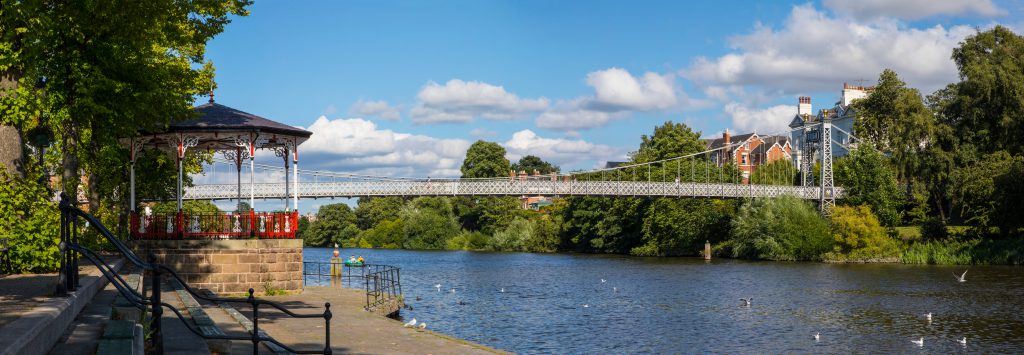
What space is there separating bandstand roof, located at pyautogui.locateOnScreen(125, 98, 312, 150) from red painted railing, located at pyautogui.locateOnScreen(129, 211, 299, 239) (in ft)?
7.26

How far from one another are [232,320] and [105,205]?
72.9 feet

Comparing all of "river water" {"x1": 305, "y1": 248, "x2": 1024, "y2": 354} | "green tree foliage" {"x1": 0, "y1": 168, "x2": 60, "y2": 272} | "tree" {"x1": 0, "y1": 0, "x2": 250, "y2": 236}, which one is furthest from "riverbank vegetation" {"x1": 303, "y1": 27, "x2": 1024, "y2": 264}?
"green tree foliage" {"x1": 0, "y1": 168, "x2": 60, "y2": 272}

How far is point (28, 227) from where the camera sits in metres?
15.5

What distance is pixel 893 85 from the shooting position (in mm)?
78938

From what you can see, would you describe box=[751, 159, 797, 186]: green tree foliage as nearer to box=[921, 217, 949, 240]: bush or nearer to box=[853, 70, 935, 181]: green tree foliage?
box=[853, 70, 935, 181]: green tree foliage

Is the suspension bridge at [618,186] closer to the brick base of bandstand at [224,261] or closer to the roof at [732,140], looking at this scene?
the roof at [732,140]

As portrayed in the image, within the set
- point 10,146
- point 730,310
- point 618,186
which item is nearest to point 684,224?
point 618,186

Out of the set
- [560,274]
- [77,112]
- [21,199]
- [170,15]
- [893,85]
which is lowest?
[560,274]

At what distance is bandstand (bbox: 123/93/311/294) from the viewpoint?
2381 centimetres

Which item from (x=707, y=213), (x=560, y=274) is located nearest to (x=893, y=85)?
(x=707, y=213)

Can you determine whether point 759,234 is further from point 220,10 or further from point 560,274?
point 220,10

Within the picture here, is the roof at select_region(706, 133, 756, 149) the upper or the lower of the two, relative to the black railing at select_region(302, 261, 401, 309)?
upper

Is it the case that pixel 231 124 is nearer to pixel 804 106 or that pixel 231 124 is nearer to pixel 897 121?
pixel 897 121

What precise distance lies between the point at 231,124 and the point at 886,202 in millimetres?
49862
